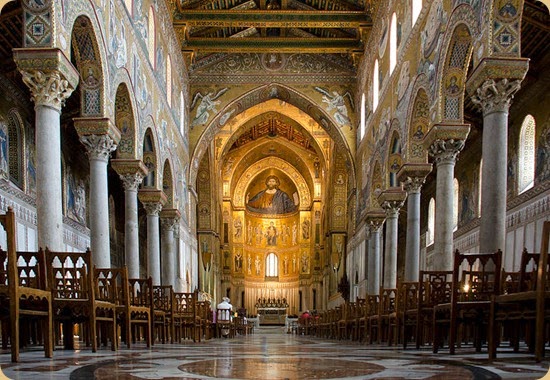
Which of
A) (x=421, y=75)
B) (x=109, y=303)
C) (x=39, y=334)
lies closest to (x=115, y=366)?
(x=109, y=303)

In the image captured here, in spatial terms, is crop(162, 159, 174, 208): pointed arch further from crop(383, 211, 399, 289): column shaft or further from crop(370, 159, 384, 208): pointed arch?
crop(383, 211, 399, 289): column shaft

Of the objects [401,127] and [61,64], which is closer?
[61,64]

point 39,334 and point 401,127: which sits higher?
point 401,127

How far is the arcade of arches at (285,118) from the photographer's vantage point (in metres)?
10.5

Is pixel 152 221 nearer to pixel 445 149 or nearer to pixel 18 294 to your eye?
pixel 445 149

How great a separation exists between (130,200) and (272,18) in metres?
10.4

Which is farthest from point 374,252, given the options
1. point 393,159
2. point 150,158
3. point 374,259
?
point 150,158

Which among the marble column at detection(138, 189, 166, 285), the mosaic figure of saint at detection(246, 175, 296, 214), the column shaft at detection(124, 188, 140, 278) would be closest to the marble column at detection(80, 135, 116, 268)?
the column shaft at detection(124, 188, 140, 278)

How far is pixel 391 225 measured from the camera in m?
20.5

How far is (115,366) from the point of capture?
542 cm

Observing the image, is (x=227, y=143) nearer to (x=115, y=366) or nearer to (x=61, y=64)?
(x=61, y=64)

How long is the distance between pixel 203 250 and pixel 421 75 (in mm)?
22573

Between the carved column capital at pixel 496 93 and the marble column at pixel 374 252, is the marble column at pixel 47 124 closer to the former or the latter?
the carved column capital at pixel 496 93

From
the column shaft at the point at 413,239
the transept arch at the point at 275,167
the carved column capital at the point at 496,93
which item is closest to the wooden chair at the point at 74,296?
the carved column capital at the point at 496,93
